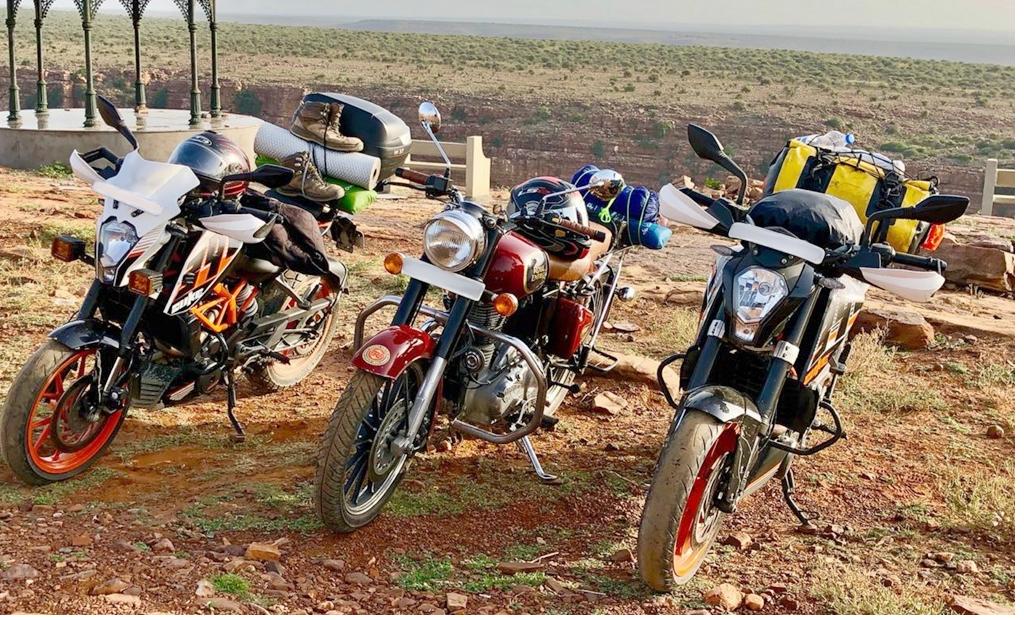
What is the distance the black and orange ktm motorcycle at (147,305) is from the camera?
4.94 metres

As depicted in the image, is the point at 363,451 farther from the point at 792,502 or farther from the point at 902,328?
the point at 902,328

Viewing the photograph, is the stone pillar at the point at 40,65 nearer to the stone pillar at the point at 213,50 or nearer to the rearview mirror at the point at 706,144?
the stone pillar at the point at 213,50

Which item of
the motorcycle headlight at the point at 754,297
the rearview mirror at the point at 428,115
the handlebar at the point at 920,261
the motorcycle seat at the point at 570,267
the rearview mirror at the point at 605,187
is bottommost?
the motorcycle seat at the point at 570,267

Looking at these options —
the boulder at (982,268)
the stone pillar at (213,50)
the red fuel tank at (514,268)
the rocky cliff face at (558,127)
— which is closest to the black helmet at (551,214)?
the red fuel tank at (514,268)

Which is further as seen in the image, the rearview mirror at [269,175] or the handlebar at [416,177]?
the handlebar at [416,177]

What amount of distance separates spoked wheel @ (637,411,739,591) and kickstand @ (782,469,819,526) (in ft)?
2.61

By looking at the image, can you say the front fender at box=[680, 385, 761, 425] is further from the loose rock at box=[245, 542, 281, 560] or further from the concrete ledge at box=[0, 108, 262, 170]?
the concrete ledge at box=[0, 108, 262, 170]

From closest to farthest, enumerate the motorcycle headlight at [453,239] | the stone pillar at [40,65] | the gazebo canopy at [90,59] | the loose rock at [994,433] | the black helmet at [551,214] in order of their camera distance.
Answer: the motorcycle headlight at [453,239], the black helmet at [551,214], the loose rock at [994,433], the gazebo canopy at [90,59], the stone pillar at [40,65]

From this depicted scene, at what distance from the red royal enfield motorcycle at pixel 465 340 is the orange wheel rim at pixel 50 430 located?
1.18 metres

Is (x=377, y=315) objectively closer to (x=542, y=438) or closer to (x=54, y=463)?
(x=542, y=438)

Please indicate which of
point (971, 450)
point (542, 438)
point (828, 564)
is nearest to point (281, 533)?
point (542, 438)

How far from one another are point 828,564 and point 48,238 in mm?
8166

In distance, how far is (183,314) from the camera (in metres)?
5.34

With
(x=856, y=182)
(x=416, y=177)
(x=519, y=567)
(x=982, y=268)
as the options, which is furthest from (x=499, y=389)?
(x=982, y=268)
